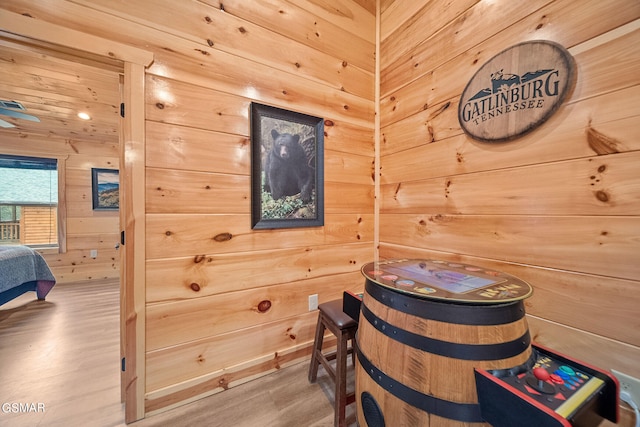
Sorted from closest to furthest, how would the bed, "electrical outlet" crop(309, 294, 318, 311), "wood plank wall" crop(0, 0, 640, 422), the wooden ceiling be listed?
"wood plank wall" crop(0, 0, 640, 422) < "electrical outlet" crop(309, 294, 318, 311) < the wooden ceiling < the bed

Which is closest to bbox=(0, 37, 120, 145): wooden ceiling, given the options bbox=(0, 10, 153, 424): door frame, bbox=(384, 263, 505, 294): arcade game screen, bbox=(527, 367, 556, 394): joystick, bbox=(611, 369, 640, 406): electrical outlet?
bbox=(0, 10, 153, 424): door frame

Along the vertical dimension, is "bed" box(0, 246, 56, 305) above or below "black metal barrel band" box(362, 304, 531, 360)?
below

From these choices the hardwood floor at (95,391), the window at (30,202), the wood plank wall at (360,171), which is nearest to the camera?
the wood plank wall at (360,171)

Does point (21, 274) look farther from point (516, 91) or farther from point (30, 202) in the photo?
point (516, 91)

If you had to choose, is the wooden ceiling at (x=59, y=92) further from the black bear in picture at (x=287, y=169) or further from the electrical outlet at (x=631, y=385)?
the electrical outlet at (x=631, y=385)

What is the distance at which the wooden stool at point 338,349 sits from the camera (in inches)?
44.4

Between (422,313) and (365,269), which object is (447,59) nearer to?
(365,269)

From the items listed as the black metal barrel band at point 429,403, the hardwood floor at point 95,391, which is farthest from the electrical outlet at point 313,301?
the black metal barrel band at point 429,403

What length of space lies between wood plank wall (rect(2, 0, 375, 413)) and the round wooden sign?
2.81 ft

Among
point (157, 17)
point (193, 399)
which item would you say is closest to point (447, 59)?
point (157, 17)

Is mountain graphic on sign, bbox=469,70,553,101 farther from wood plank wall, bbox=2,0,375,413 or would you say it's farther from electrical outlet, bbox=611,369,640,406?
electrical outlet, bbox=611,369,640,406

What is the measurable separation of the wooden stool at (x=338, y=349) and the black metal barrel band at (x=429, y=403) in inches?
18.7

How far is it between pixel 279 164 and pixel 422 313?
3.98 feet

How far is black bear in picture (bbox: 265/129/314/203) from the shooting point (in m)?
1.51
